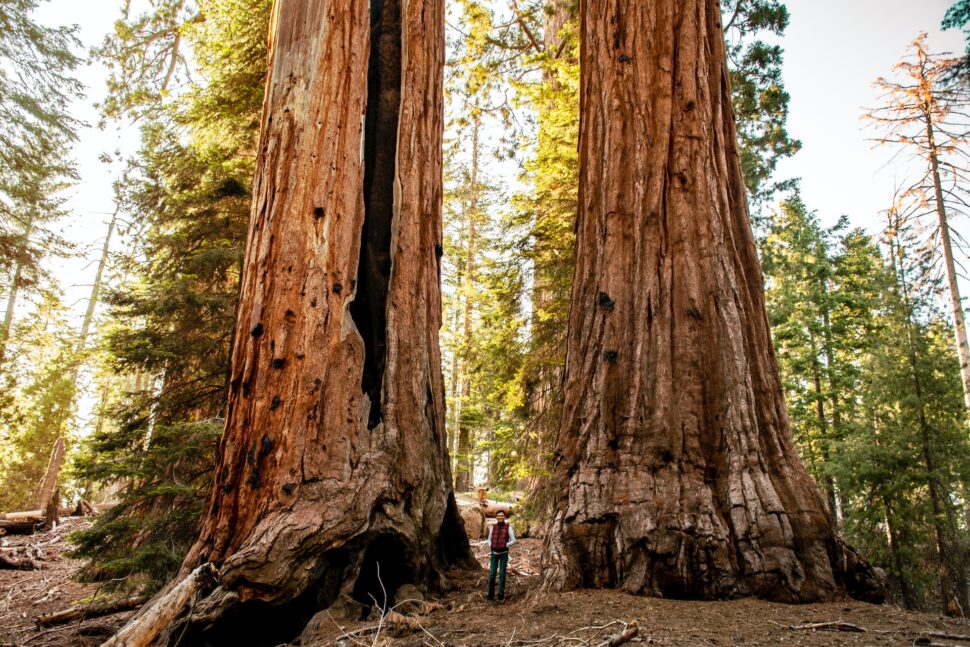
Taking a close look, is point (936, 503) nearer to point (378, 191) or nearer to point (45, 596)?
point (378, 191)

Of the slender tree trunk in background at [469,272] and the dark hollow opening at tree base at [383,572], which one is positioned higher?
the slender tree trunk in background at [469,272]

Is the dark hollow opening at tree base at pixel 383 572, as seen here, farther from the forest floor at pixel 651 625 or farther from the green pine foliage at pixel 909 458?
the green pine foliage at pixel 909 458

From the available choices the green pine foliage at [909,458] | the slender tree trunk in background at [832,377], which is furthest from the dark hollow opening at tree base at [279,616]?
the slender tree trunk in background at [832,377]

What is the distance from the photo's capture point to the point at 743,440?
13.0 ft

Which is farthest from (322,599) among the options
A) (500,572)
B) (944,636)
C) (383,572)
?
(944,636)

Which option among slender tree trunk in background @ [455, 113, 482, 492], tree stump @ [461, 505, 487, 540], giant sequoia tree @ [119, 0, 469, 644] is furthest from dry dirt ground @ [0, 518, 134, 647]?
slender tree trunk in background @ [455, 113, 482, 492]

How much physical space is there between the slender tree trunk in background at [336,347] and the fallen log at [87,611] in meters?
3.11

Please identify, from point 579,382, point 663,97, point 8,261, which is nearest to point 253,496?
point 579,382

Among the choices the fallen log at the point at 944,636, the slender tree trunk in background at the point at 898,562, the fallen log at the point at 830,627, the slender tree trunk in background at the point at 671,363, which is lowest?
the slender tree trunk in background at the point at 898,562

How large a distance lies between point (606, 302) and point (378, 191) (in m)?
2.34

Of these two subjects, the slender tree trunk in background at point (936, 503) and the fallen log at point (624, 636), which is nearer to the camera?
the fallen log at point (624, 636)

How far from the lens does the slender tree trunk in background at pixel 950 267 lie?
13461 mm

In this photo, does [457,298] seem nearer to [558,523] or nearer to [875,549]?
[875,549]

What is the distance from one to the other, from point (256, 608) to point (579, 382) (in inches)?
112
